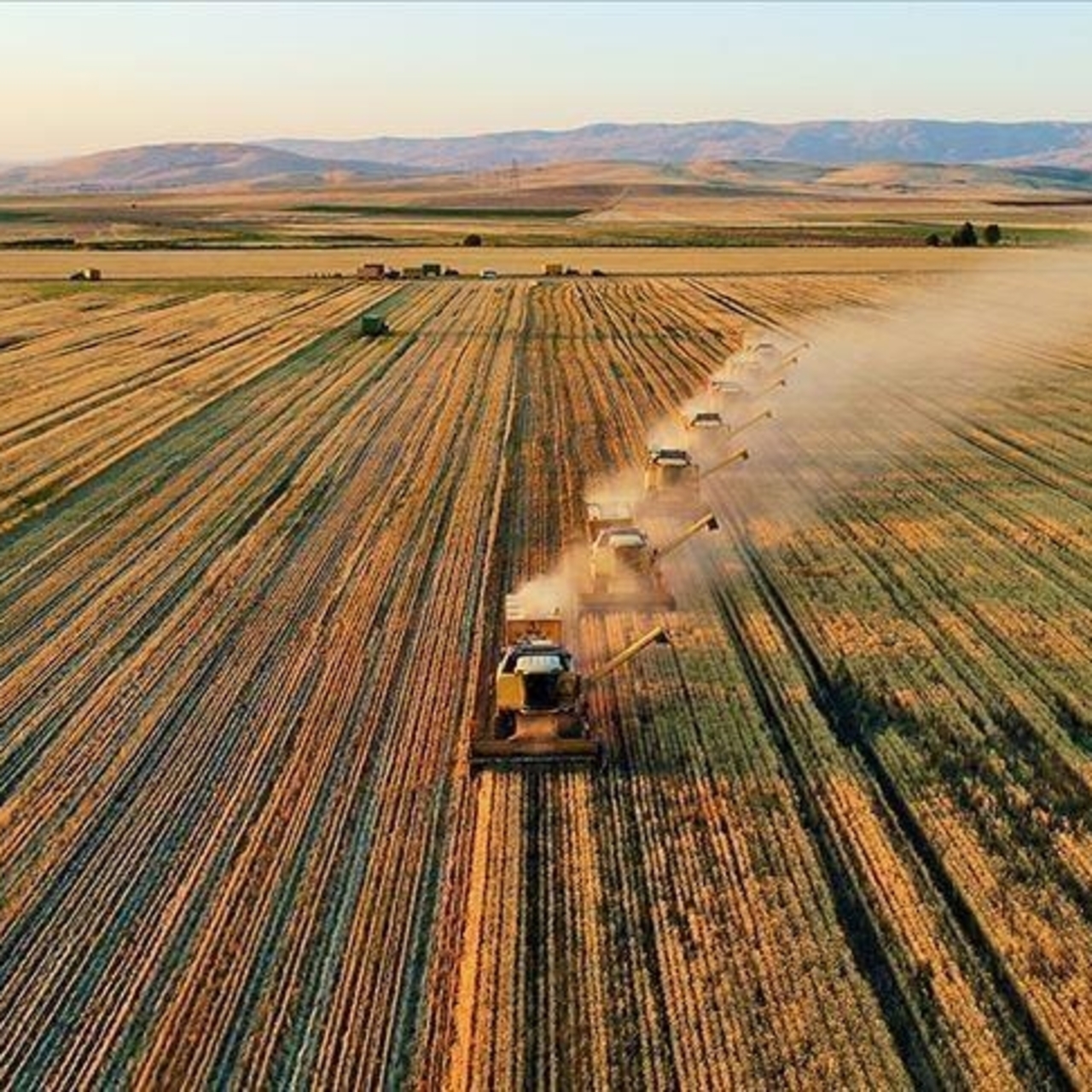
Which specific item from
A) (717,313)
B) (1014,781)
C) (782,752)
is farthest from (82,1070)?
(717,313)

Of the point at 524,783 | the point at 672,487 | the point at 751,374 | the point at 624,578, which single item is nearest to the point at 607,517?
the point at 624,578

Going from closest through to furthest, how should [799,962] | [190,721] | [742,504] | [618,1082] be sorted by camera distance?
[618,1082]
[799,962]
[190,721]
[742,504]

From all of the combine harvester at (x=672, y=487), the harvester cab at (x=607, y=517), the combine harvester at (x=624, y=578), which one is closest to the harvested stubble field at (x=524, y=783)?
the combine harvester at (x=624, y=578)

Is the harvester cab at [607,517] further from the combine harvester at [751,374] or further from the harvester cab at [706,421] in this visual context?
the combine harvester at [751,374]

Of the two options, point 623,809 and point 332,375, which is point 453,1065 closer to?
point 623,809

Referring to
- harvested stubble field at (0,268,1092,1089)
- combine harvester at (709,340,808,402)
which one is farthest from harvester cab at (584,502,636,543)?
combine harvester at (709,340,808,402)

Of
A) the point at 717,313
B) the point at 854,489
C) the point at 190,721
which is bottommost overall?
the point at 717,313

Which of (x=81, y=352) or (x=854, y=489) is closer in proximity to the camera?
(x=854, y=489)
